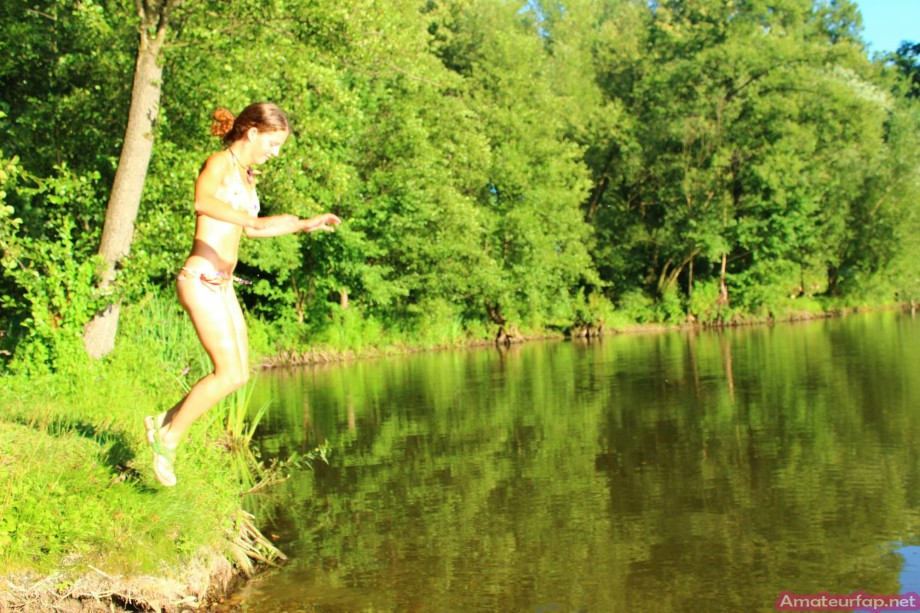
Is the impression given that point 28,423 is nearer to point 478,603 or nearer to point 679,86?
point 478,603

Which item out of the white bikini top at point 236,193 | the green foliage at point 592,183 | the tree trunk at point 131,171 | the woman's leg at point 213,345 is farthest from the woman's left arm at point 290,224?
the green foliage at point 592,183

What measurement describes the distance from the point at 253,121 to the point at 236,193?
0.44 metres

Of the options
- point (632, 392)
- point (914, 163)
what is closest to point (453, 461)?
point (632, 392)

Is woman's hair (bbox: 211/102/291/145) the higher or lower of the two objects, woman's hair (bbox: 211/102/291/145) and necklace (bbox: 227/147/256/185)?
the higher

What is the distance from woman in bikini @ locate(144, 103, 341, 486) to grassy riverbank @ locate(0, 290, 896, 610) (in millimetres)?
369

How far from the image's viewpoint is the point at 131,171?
11305mm

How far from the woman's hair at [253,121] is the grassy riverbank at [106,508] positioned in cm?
226

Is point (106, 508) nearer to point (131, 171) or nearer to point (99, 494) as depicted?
point (99, 494)

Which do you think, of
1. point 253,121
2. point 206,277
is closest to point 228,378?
point 206,277

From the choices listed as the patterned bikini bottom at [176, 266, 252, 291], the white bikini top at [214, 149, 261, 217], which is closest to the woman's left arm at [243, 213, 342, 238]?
the white bikini top at [214, 149, 261, 217]

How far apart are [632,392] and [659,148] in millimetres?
26467

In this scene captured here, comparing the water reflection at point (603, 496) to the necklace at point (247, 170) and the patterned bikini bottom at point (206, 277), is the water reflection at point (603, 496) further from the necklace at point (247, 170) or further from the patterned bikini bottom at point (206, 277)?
the necklace at point (247, 170)

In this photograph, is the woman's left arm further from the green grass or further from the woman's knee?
the green grass

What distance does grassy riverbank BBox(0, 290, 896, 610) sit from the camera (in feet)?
17.0
